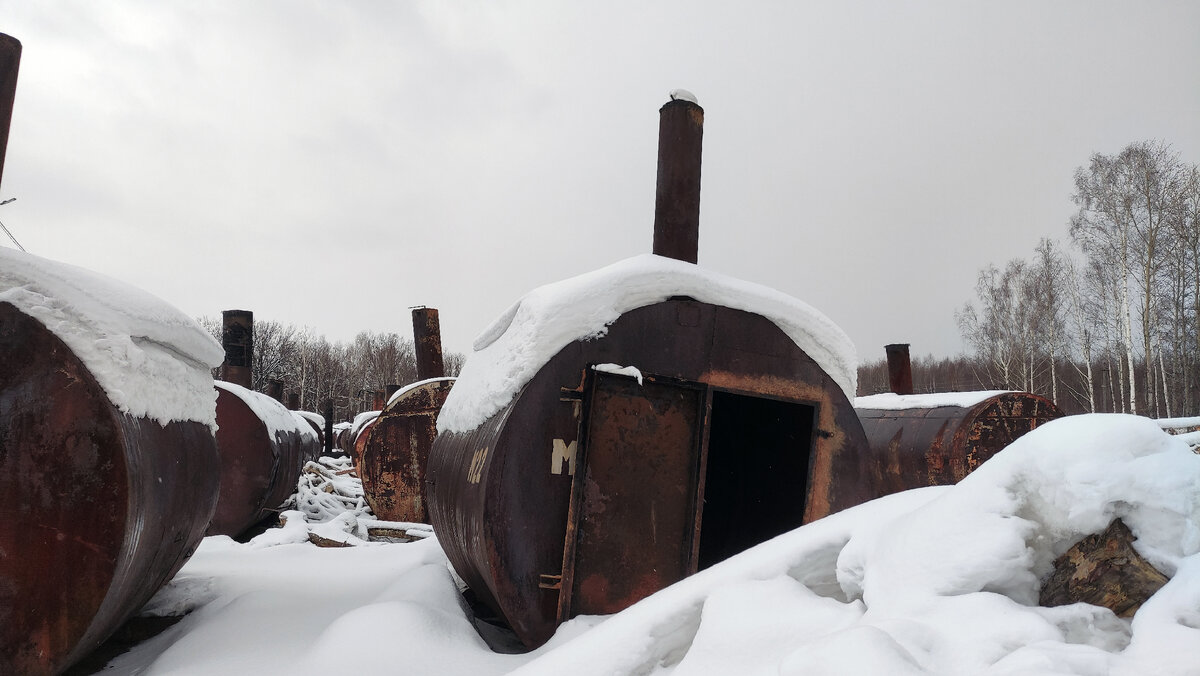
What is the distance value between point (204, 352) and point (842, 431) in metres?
4.34

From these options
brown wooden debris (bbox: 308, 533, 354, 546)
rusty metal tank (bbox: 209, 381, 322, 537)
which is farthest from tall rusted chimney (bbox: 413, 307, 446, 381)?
brown wooden debris (bbox: 308, 533, 354, 546)

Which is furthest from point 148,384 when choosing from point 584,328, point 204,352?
point 584,328

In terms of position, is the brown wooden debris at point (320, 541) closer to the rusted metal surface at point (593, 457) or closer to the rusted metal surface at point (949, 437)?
the rusted metal surface at point (593, 457)

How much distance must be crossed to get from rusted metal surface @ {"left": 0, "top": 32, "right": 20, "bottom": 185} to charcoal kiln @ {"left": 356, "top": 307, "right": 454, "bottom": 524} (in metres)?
5.57

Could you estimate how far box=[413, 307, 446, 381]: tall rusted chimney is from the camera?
11.1 meters

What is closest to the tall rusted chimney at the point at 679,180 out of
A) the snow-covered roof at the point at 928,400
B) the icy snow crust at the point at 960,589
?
the icy snow crust at the point at 960,589

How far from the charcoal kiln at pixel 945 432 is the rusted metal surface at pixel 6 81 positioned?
314 inches

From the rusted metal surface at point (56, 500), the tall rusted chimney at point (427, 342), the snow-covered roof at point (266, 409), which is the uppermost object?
the tall rusted chimney at point (427, 342)

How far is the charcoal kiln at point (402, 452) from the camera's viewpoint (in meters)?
9.14

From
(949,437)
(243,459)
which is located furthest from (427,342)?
(949,437)

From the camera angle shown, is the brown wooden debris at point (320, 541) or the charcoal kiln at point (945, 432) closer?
the brown wooden debris at point (320, 541)

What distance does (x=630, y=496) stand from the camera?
4418mm

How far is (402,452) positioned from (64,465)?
608cm

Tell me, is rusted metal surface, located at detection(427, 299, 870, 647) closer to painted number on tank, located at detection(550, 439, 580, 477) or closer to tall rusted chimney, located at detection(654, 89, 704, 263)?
painted number on tank, located at detection(550, 439, 580, 477)
